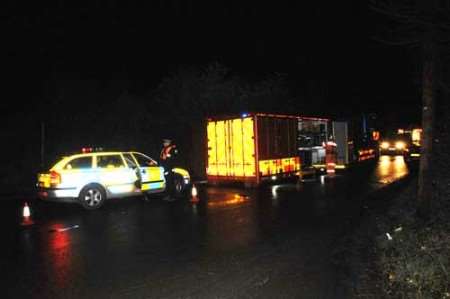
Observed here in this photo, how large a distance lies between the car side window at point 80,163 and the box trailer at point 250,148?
5.88m

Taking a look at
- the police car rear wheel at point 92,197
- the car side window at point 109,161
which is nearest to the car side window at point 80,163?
the car side window at point 109,161

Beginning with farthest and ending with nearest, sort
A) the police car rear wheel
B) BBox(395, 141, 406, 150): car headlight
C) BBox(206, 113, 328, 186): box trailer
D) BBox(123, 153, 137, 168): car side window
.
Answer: BBox(395, 141, 406, 150): car headlight → BBox(206, 113, 328, 186): box trailer → BBox(123, 153, 137, 168): car side window → the police car rear wheel

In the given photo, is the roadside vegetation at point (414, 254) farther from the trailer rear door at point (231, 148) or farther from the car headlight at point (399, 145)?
the car headlight at point (399, 145)

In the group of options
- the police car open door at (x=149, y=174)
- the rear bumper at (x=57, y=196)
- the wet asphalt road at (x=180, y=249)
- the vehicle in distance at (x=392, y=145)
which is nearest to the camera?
the wet asphalt road at (x=180, y=249)

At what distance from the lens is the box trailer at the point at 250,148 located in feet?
54.5

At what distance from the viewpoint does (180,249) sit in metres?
7.76

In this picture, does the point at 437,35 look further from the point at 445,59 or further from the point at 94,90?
the point at 94,90

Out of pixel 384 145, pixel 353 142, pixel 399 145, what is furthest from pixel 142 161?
pixel 384 145

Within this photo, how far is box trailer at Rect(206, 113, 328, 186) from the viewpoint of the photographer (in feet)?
54.5

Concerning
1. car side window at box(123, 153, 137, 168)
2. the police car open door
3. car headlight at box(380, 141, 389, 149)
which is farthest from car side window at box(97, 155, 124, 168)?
car headlight at box(380, 141, 389, 149)

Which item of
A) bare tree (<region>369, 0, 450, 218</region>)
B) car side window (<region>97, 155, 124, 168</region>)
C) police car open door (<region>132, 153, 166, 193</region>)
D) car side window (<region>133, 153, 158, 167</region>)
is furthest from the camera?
car side window (<region>133, 153, 158, 167</region>)

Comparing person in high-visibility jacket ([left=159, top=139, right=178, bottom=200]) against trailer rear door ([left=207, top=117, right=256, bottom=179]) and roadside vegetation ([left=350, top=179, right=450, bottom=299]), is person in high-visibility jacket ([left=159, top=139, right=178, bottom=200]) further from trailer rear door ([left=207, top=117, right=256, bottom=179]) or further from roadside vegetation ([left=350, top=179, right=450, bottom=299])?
roadside vegetation ([left=350, top=179, right=450, bottom=299])

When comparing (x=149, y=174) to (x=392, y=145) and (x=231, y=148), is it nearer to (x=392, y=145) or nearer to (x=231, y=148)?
(x=231, y=148)

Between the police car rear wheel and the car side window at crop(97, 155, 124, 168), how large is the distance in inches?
25.9
